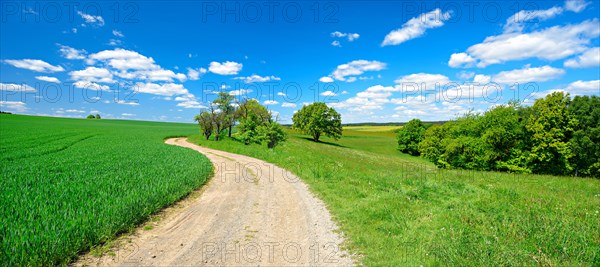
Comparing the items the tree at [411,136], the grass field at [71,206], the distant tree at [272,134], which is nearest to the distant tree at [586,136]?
the tree at [411,136]

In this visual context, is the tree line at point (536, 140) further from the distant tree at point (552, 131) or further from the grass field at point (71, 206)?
the grass field at point (71, 206)

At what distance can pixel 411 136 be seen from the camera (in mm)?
64875

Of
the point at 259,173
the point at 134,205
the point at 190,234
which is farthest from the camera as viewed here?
the point at 259,173

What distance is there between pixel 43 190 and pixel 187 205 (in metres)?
5.89

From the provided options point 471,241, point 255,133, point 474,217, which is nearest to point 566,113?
point 474,217

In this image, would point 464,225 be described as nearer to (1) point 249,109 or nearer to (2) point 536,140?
(2) point 536,140

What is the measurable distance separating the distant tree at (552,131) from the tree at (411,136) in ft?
112

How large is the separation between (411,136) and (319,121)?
2464 cm

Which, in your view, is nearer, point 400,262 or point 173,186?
point 400,262

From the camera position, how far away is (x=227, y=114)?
2226 inches

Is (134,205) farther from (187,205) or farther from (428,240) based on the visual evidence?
(428,240)

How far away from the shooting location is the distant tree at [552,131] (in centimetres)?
2709

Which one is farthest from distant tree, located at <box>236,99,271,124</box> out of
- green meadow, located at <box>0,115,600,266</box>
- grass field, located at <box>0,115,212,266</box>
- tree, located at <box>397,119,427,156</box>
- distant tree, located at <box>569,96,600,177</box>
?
distant tree, located at <box>569,96,600,177</box>

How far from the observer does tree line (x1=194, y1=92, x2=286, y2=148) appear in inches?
1748
